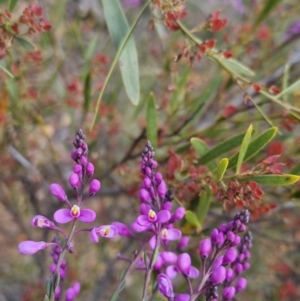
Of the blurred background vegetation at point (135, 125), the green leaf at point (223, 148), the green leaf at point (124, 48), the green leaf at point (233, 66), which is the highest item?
the green leaf at point (233, 66)

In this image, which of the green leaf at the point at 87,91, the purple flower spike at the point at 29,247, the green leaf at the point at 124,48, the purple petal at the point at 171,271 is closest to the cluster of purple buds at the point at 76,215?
the purple flower spike at the point at 29,247

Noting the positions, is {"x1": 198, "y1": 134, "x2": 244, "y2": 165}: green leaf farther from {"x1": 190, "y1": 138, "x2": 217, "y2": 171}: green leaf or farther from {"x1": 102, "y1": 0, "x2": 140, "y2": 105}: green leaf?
{"x1": 102, "y1": 0, "x2": 140, "y2": 105}: green leaf

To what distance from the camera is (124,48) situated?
31.6 inches

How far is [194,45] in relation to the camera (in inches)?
30.4

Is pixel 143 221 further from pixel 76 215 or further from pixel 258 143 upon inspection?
pixel 258 143

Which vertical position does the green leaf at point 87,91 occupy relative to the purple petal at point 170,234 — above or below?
below

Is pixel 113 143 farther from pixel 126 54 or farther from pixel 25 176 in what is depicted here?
pixel 126 54

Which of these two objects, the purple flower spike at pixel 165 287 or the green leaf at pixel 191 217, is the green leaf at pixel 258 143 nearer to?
the green leaf at pixel 191 217

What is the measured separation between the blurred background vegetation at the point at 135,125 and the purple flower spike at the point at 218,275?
0.75ft

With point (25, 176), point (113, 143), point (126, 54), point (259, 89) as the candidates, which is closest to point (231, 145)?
point (259, 89)

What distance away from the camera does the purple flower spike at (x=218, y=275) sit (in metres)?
0.58

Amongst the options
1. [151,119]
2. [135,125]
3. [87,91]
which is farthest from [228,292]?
[135,125]

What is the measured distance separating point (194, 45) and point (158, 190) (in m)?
0.26

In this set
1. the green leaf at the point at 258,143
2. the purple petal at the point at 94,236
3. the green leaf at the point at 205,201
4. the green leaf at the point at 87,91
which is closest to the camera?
the purple petal at the point at 94,236
